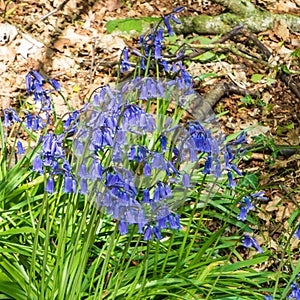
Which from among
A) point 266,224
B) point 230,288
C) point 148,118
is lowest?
point 266,224

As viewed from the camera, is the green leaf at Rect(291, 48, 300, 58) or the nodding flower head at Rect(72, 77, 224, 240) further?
the green leaf at Rect(291, 48, 300, 58)

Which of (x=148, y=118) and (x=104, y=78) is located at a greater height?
(x=148, y=118)

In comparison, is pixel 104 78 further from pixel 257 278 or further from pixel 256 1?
pixel 257 278

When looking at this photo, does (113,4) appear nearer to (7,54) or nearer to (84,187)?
(7,54)

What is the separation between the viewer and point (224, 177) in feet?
14.7

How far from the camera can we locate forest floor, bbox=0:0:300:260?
483 centimetres

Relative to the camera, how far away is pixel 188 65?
5.91 metres

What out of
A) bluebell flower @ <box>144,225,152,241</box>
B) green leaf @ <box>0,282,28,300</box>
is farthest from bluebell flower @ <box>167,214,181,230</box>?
green leaf @ <box>0,282,28,300</box>

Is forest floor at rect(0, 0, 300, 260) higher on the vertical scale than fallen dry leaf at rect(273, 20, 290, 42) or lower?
lower

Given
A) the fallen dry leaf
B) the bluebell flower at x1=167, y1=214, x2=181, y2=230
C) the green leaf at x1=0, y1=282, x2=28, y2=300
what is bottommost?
the green leaf at x1=0, y1=282, x2=28, y2=300

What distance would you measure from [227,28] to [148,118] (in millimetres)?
4067

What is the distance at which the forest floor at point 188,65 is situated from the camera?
4.83 metres

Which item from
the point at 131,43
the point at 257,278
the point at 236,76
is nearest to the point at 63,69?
the point at 131,43

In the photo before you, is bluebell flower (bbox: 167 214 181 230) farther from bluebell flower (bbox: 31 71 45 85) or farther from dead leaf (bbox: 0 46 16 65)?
dead leaf (bbox: 0 46 16 65)
